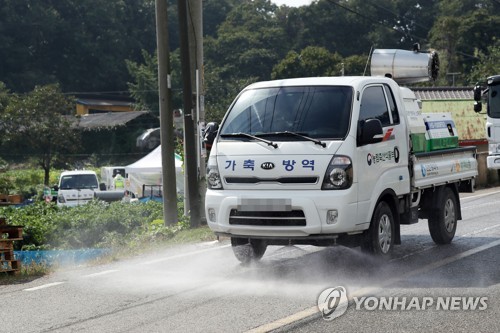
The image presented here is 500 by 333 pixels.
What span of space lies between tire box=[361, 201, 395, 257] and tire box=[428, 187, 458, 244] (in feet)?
5.26

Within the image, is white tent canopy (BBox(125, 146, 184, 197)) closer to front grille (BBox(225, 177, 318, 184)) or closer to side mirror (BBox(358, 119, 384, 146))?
front grille (BBox(225, 177, 318, 184))

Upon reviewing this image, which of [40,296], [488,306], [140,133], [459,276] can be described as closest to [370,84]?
[459,276]

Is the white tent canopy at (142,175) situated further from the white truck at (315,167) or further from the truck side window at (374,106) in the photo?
the truck side window at (374,106)

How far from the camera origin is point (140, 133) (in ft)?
226

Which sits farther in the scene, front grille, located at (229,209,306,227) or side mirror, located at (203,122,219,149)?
side mirror, located at (203,122,219,149)

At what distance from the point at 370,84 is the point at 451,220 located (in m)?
2.85

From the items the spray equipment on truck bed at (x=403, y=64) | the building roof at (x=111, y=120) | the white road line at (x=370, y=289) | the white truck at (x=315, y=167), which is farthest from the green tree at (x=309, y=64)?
the white truck at (x=315, y=167)

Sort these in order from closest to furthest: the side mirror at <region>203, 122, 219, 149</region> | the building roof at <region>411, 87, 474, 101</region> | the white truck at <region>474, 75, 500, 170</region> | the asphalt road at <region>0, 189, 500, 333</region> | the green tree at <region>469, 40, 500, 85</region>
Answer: the asphalt road at <region>0, 189, 500, 333</region> → the side mirror at <region>203, 122, 219, 149</region> → the white truck at <region>474, 75, 500, 170</region> → the building roof at <region>411, 87, 474, 101</region> → the green tree at <region>469, 40, 500, 85</region>

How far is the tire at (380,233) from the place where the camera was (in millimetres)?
9570

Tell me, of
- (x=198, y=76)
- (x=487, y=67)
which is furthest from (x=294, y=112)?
(x=487, y=67)

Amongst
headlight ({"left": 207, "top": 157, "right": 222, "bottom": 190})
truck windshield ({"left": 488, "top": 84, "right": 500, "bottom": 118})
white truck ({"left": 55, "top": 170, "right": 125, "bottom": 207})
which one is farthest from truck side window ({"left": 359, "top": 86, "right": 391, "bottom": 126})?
white truck ({"left": 55, "top": 170, "right": 125, "bottom": 207})

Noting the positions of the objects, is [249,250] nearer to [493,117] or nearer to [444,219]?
[444,219]

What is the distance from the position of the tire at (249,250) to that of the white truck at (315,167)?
12mm

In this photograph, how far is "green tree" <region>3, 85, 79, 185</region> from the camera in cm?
5225
